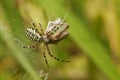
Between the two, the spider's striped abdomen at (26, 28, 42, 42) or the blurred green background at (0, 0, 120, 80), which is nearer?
the spider's striped abdomen at (26, 28, 42, 42)

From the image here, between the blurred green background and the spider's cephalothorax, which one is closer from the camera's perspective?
the spider's cephalothorax

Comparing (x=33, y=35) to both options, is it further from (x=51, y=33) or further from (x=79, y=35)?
(x=79, y=35)

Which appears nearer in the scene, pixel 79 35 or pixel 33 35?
pixel 33 35

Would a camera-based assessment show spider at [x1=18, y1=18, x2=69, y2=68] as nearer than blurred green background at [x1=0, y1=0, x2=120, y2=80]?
Yes

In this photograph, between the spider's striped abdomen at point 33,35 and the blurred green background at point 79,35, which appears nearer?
the spider's striped abdomen at point 33,35

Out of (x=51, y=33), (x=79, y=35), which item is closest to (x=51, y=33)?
(x=51, y=33)

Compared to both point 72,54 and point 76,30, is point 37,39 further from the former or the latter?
point 72,54

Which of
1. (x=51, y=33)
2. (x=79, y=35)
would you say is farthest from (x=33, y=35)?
(x=79, y=35)

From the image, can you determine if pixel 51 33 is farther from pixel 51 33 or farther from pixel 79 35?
pixel 79 35
